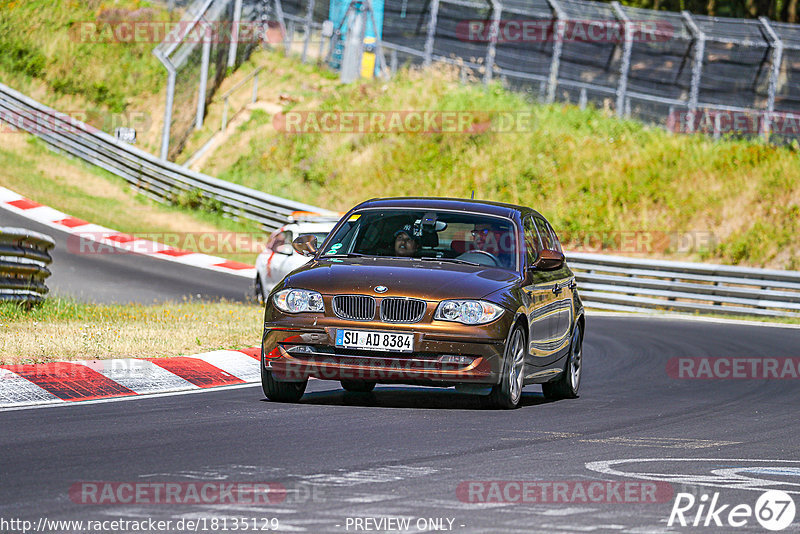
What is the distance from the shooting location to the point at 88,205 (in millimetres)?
31969

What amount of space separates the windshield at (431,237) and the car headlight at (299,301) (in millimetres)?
910

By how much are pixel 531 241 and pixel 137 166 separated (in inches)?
985

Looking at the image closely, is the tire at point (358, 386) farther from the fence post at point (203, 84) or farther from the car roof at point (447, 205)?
the fence post at point (203, 84)

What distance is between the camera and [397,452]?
745 cm

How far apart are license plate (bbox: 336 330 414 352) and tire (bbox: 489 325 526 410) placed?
0.73 m

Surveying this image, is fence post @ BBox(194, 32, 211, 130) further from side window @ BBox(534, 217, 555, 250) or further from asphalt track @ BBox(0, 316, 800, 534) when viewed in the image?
asphalt track @ BBox(0, 316, 800, 534)

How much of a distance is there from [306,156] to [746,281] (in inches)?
618

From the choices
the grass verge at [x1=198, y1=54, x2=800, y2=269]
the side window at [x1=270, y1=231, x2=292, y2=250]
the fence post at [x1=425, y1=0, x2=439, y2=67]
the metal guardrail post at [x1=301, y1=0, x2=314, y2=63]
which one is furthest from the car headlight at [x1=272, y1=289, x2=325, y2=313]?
the metal guardrail post at [x1=301, y1=0, x2=314, y2=63]

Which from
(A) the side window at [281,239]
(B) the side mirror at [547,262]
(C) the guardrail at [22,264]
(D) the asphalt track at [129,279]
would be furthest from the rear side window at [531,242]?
(D) the asphalt track at [129,279]

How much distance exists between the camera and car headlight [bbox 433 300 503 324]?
944cm

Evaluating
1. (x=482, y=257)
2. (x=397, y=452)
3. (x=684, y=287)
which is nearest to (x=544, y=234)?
(x=482, y=257)

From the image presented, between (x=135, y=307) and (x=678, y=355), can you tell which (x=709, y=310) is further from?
(x=135, y=307)

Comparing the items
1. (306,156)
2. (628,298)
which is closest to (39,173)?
(306,156)

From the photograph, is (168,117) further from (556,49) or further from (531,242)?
(531,242)
